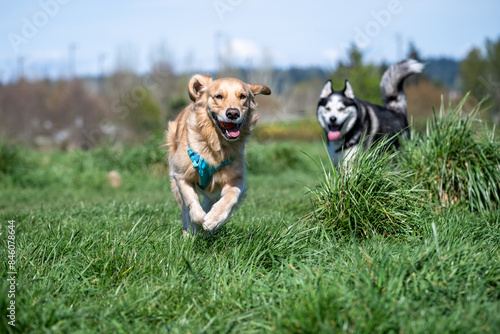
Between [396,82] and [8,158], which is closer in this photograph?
[396,82]

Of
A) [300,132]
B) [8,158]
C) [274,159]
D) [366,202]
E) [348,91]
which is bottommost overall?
[300,132]

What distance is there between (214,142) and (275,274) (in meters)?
1.40

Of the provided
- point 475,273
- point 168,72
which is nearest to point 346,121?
point 475,273

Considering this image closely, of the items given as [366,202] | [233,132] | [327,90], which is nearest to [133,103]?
[327,90]

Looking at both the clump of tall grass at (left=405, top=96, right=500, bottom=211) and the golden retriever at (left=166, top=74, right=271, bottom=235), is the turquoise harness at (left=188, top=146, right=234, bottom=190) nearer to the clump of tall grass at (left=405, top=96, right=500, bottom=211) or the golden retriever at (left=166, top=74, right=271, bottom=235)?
the golden retriever at (left=166, top=74, right=271, bottom=235)

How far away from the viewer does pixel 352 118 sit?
6.02m

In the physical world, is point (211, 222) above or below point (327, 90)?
below

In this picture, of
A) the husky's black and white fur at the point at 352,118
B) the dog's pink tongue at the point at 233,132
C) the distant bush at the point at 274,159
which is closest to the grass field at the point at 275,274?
the dog's pink tongue at the point at 233,132

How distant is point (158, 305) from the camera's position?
2496mm

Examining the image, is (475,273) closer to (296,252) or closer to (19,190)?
(296,252)

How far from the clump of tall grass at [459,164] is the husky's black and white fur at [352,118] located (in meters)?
0.93

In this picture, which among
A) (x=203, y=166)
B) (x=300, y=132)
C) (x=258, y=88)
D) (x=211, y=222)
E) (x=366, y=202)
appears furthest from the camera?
(x=300, y=132)

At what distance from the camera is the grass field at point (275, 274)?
218 cm

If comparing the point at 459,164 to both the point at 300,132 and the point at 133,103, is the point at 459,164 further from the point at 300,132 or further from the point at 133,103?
the point at 133,103
